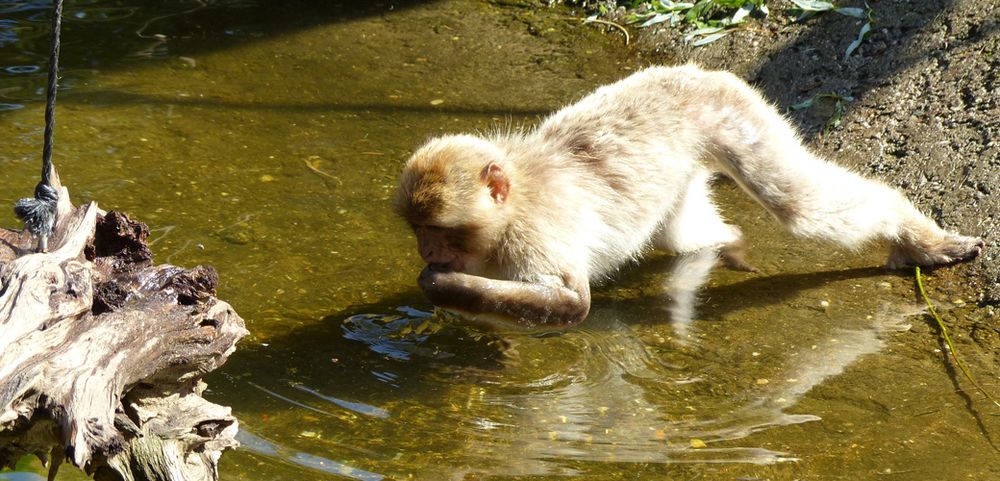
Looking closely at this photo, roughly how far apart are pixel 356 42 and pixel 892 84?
374 cm

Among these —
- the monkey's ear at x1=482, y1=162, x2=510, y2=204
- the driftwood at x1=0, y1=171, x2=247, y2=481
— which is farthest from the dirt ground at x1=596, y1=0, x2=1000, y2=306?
the driftwood at x1=0, y1=171, x2=247, y2=481

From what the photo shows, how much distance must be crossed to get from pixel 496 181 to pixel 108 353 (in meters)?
2.00

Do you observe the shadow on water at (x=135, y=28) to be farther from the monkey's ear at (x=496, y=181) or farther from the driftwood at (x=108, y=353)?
the driftwood at (x=108, y=353)

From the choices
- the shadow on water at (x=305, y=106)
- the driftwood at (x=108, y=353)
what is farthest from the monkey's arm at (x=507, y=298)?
the shadow on water at (x=305, y=106)

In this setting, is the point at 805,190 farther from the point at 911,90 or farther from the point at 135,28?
the point at 135,28

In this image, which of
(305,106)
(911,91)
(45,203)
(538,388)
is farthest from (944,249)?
(45,203)

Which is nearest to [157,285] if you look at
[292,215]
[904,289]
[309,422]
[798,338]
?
[309,422]

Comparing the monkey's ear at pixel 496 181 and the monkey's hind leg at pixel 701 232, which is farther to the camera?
the monkey's hind leg at pixel 701 232

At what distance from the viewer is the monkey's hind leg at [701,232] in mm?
5754

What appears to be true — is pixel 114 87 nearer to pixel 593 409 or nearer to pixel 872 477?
pixel 593 409

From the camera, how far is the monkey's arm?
4.46 m

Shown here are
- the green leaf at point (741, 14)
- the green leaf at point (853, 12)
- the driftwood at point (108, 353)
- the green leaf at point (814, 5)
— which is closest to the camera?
the driftwood at point (108, 353)

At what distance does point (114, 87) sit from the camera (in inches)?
287

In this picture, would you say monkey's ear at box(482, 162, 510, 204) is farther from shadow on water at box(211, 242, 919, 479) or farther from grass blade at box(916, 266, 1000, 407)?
grass blade at box(916, 266, 1000, 407)
